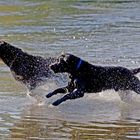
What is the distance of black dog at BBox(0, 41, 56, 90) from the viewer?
11.4 m

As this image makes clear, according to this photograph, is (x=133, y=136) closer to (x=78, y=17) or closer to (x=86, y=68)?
(x=86, y=68)

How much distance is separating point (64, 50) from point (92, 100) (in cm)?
444

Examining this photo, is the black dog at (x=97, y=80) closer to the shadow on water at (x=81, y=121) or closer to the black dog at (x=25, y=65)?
the shadow on water at (x=81, y=121)

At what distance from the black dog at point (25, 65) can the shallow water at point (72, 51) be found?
226mm

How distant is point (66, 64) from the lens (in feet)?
34.4

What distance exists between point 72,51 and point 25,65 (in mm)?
3946

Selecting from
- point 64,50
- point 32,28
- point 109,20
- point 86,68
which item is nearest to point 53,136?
point 86,68

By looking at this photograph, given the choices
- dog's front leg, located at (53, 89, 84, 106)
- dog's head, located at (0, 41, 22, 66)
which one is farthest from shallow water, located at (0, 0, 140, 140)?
dog's head, located at (0, 41, 22, 66)

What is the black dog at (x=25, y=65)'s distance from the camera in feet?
37.5

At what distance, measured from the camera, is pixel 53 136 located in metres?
8.57

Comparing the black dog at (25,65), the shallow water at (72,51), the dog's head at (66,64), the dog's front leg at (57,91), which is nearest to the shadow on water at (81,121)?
the shallow water at (72,51)

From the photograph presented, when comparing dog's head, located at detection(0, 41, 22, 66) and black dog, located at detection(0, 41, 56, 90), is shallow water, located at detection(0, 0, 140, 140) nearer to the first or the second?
black dog, located at detection(0, 41, 56, 90)

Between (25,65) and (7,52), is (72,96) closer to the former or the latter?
(25,65)

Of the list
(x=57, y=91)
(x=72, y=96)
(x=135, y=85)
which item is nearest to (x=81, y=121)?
(x=72, y=96)
